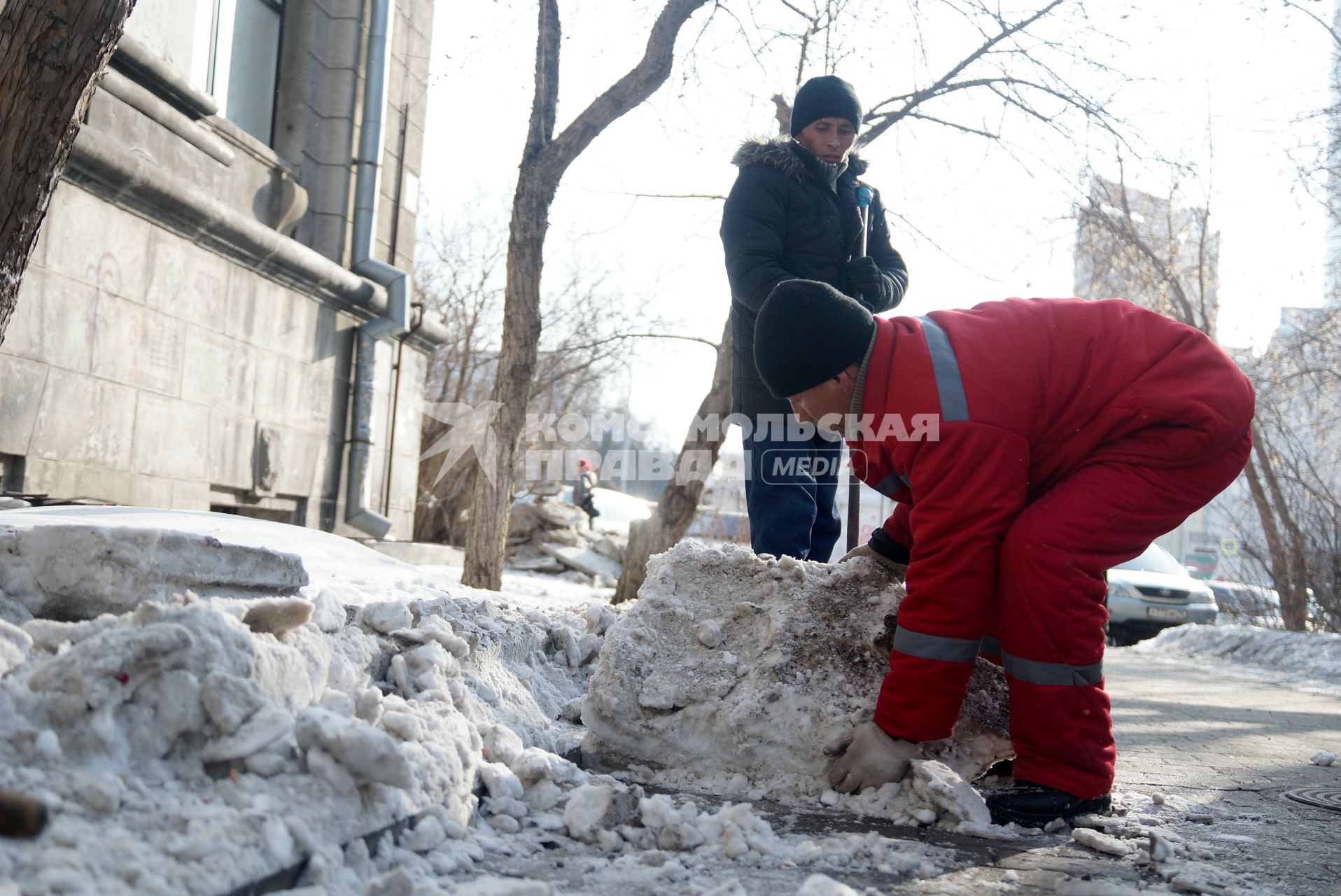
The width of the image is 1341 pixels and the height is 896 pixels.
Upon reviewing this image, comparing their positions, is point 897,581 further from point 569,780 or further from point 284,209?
point 284,209

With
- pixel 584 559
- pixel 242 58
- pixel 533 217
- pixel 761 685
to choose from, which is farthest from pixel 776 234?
pixel 584 559

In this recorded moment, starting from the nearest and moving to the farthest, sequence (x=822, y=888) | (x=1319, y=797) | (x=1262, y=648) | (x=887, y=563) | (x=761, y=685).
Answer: (x=822, y=888) → (x=761, y=685) → (x=1319, y=797) → (x=887, y=563) → (x=1262, y=648)

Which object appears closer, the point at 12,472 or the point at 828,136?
the point at 828,136

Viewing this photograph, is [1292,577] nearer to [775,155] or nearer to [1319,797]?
[1319,797]

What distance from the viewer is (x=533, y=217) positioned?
6.65 meters

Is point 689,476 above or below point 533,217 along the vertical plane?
below

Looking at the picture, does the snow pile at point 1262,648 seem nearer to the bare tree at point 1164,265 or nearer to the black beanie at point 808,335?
the bare tree at point 1164,265

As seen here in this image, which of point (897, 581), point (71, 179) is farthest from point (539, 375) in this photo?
point (897, 581)

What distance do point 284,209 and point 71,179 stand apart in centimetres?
251

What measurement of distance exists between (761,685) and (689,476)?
535 cm

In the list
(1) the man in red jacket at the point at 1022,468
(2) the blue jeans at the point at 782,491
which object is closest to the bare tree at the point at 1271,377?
(2) the blue jeans at the point at 782,491

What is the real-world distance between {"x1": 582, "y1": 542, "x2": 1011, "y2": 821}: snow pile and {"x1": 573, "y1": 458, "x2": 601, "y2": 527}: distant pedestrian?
16.1m

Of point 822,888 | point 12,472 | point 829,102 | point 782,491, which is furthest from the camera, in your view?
point 12,472

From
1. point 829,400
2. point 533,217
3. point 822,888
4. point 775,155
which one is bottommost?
point 822,888
